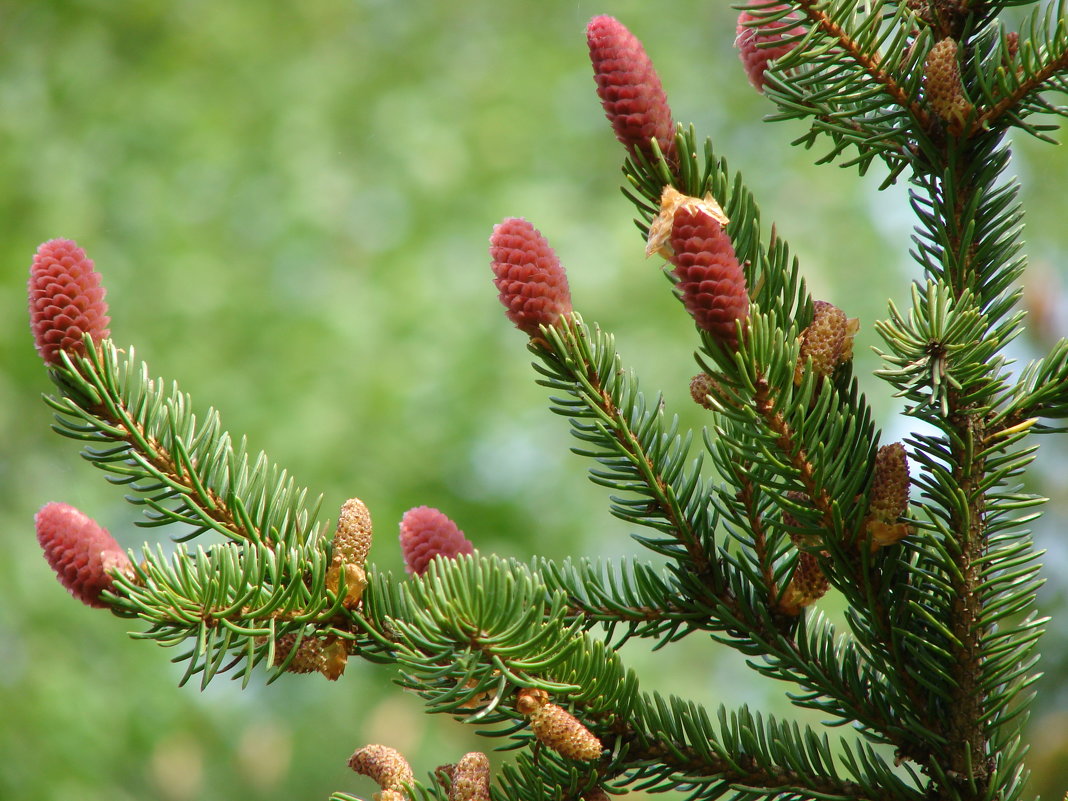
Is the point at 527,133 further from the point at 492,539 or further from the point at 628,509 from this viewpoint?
the point at 628,509

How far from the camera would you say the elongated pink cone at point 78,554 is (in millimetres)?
590

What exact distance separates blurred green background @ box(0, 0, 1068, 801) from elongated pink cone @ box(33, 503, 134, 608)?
219cm

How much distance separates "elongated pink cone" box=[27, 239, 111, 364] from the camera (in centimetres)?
59

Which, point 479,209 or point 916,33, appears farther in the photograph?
point 479,209

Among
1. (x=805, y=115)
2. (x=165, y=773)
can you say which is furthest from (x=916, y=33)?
(x=165, y=773)

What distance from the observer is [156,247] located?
3297 mm

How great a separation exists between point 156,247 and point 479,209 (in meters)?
1.15

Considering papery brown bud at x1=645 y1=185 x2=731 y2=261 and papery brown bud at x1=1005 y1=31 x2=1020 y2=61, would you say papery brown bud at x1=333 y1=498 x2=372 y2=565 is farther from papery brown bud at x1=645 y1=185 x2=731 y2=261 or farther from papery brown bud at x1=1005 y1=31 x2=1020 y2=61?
papery brown bud at x1=1005 y1=31 x2=1020 y2=61

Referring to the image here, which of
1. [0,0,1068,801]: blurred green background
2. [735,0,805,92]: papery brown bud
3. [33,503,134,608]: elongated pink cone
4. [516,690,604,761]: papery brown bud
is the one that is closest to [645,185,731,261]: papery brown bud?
[735,0,805,92]: papery brown bud

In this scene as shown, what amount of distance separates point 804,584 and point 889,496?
98 mm

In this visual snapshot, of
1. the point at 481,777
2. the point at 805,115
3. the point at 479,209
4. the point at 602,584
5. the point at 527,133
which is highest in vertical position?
the point at 527,133

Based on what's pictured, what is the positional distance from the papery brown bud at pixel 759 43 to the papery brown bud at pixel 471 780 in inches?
18.9

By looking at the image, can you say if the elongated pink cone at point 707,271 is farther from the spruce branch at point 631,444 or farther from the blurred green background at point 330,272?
the blurred green background at point 330,272

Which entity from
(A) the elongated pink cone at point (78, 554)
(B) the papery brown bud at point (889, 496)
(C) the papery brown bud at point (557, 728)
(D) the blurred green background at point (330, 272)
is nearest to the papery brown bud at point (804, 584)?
(B) the papery brown bud at point (889, 496)
